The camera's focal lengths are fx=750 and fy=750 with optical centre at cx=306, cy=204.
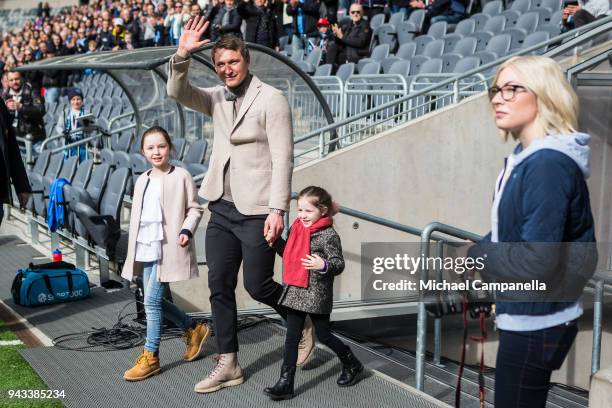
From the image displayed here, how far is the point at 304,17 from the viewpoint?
49.6ft

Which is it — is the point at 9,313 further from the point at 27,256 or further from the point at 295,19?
the point at 295,19

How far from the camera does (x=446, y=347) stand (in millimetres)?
8734

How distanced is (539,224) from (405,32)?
11899mm

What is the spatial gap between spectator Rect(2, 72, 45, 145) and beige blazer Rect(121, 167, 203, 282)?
882 cm

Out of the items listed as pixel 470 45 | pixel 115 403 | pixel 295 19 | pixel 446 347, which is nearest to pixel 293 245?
pixel 115 403

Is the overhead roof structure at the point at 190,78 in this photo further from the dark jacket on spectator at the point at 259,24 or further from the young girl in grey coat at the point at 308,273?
the young girl in grey coat at the point at 308,273

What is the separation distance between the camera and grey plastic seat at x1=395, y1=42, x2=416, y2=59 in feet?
41.5

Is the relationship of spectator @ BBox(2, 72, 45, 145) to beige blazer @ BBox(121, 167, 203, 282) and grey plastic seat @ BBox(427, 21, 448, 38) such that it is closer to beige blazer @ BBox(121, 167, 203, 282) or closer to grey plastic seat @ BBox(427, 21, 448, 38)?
grey plastic seat @ BBox(427, 21, 448, 38)

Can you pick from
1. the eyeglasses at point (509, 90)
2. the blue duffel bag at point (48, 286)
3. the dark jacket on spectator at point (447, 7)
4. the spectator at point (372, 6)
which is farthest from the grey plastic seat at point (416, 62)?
the eyeglasses at point (509, 90)

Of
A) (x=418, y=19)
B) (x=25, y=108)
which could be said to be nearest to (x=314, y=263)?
(x=25, y=108)

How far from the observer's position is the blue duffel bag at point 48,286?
6199 mm

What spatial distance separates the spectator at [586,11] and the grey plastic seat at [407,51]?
10.2ft

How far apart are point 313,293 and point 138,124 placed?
8.46m

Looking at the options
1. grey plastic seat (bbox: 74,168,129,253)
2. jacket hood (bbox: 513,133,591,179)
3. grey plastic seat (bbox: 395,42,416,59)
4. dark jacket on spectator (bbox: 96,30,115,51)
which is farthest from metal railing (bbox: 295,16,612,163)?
dark jacket on spectator (bbox: 96,30,115,51)
